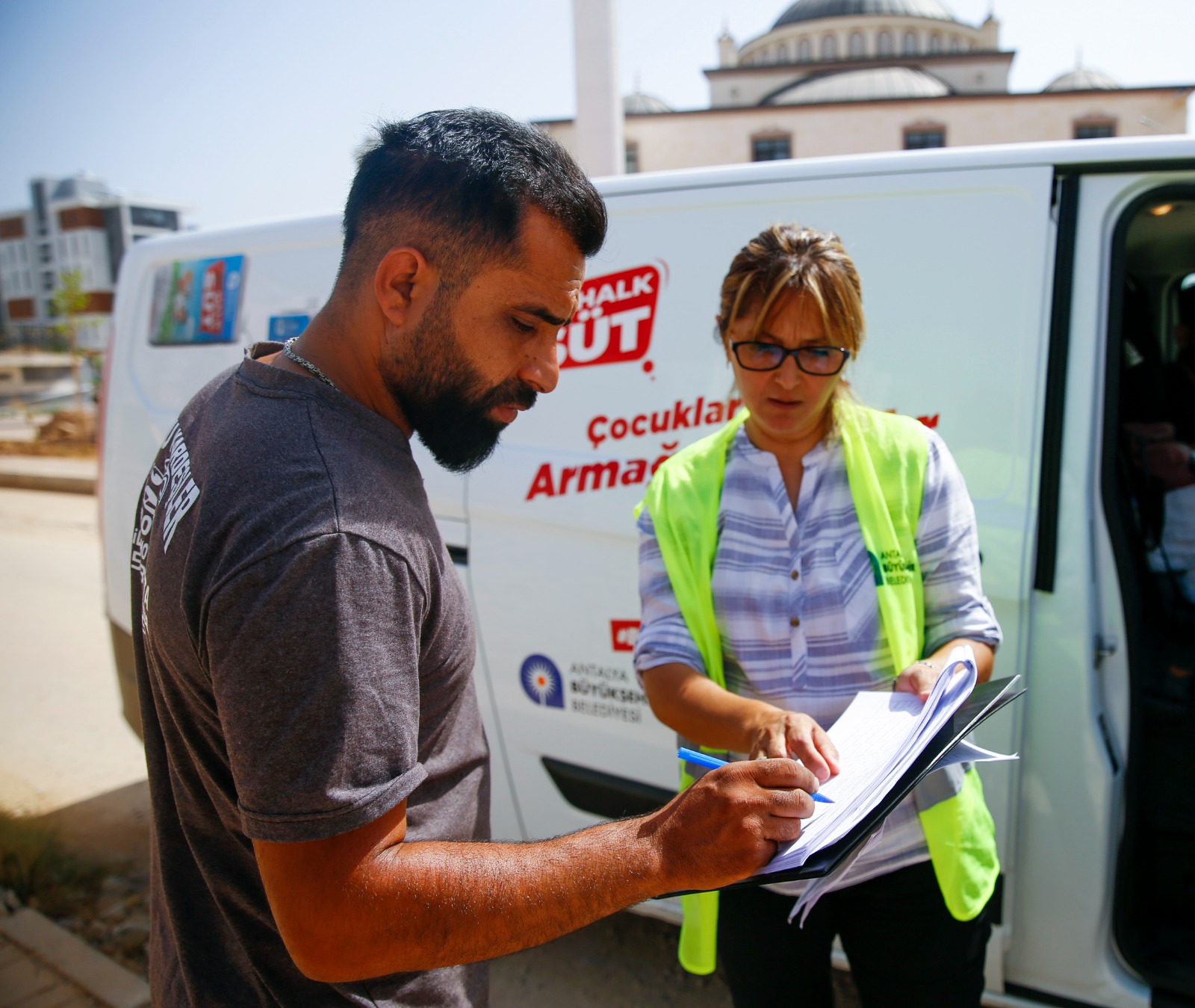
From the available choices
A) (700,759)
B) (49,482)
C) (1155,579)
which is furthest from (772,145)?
(700,759)

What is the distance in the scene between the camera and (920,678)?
1167 millimetres

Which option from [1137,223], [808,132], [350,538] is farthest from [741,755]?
[808,132]

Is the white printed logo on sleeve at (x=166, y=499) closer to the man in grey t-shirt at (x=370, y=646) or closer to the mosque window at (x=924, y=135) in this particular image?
the man in grey t-shirt at (x=370, y=646)

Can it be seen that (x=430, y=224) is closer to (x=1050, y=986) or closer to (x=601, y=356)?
(x=601, y=356)

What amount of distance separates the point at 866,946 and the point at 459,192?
4.06 ft

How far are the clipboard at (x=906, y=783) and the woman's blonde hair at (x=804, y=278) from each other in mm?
591

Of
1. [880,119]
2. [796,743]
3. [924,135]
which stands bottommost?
[796,743]

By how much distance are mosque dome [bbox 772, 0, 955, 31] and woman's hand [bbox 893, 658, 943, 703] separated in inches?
1601

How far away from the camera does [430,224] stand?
84cm

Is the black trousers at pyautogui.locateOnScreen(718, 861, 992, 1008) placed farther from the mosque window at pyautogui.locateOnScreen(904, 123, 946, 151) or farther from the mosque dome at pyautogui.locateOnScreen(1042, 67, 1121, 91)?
the mosque dome at pyautogui.locateOnScreen(1042, 67, 1121, 91)

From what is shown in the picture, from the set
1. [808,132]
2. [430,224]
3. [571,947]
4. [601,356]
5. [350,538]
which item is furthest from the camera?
[808,132]

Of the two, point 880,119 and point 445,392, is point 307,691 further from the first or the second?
point 880,119

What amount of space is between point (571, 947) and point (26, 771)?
2.61 meters

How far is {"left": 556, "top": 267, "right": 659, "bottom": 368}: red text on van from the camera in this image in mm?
1973
